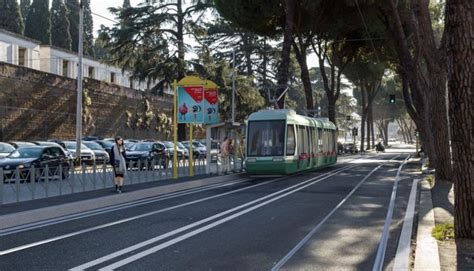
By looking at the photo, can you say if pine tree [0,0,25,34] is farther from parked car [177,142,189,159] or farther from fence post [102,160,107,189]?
fence post [102,160,107,189]

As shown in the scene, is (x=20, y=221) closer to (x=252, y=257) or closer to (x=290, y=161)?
(x=252, y=257)

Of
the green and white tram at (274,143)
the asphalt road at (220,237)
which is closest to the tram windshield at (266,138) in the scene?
the green and white tram at (274,143)

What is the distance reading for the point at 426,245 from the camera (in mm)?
8891

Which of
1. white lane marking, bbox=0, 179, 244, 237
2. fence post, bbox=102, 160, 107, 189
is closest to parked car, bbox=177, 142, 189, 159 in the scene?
white lane marking, bbox=0, 179, 244, 237

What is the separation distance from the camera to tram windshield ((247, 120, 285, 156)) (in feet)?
85.0

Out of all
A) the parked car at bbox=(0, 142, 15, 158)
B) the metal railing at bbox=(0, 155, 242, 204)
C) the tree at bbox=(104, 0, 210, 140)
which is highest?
the tree at bbox=(104, 0, 210, 140)

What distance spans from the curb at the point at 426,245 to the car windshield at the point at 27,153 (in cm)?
1573

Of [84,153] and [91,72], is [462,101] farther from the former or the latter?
[91,72]

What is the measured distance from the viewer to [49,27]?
6694 centimetres

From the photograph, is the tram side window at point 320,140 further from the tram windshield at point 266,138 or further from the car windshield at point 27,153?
the car windshield at point 27,153

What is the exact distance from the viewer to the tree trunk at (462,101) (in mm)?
9117

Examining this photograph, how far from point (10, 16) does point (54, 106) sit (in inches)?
950

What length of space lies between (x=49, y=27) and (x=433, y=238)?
63.9 m

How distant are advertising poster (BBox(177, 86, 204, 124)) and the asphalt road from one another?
849 centimetres
